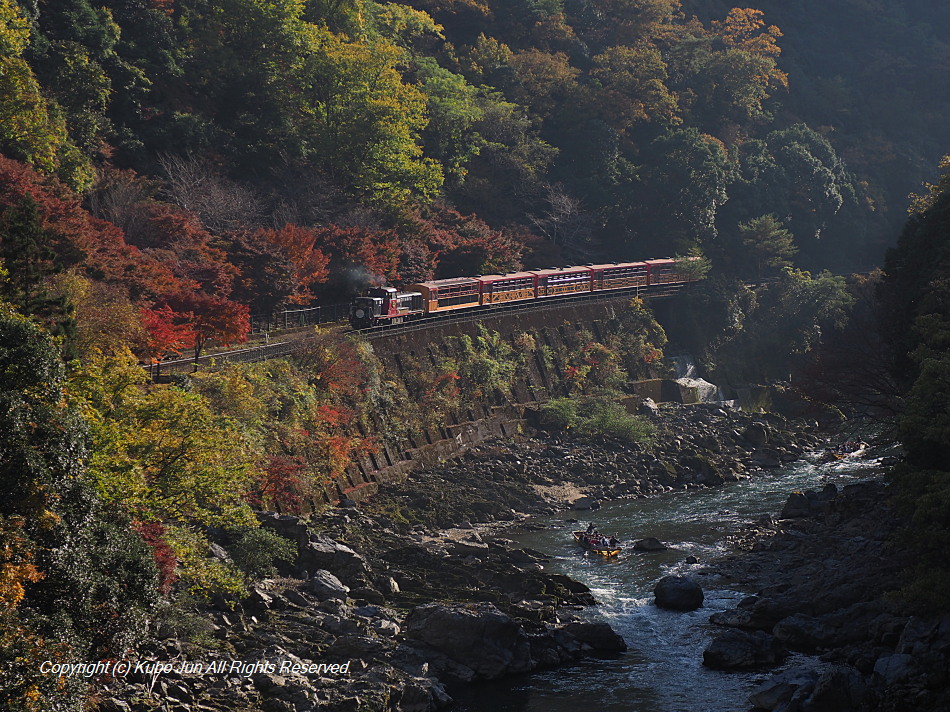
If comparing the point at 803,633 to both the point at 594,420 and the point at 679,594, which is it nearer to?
the point at 679,594

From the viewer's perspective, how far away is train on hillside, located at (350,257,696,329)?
180ft

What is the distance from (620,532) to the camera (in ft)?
148

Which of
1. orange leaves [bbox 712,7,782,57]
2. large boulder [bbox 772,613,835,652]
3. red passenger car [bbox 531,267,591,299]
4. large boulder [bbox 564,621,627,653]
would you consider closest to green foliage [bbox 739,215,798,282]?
red passenger car [bbox 531,267,591,299]

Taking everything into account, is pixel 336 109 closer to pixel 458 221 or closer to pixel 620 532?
pixel 458 221

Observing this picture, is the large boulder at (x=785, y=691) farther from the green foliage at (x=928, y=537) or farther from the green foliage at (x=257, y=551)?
the green foliage at (x=257, y=551)

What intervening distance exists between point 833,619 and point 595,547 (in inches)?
Result: 473

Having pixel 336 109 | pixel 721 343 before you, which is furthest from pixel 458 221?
pixel 721 343

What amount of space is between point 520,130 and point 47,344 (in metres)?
57.5

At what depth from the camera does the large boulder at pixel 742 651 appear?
99.3ft

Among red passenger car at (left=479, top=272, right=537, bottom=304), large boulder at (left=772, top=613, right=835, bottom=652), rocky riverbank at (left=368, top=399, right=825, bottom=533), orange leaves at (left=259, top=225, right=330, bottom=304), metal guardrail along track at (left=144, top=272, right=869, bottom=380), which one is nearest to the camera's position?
large boulder at (left=772, top=613, right=835, bottom=652)

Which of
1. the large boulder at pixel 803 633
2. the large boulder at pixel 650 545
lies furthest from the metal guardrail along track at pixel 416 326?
the large boulder at pixel 803 633

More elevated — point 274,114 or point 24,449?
point 274,114

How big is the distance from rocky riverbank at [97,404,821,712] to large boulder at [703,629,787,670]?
9.43ft

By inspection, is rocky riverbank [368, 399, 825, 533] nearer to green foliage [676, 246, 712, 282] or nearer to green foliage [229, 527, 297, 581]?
green foliage [229, 527, 297, 581]
